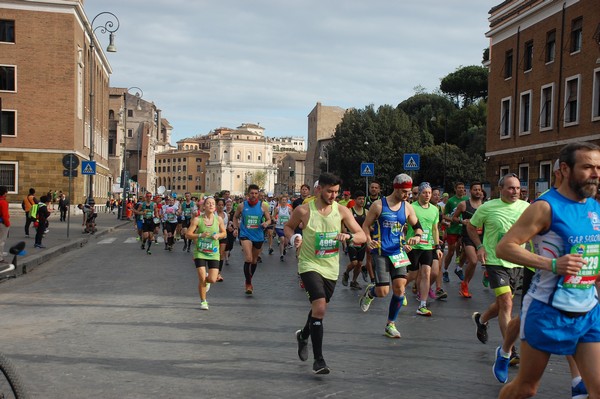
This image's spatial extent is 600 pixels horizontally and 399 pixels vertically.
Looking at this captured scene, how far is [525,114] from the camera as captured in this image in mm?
36125

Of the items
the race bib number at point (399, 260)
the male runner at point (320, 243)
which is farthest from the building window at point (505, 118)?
the male runner at point (320, 243)

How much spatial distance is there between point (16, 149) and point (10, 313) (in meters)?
39.5

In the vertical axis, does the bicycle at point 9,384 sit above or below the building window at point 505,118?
below

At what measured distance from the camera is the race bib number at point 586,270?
3.91m

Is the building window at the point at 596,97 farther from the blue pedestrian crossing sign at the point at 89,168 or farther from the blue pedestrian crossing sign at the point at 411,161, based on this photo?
the blue pedestrian crossing sign at the point at 89,168

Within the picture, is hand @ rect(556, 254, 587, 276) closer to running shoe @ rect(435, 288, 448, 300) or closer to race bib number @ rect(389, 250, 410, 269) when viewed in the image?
race bib number @ rect(389, 250, 410, 269)

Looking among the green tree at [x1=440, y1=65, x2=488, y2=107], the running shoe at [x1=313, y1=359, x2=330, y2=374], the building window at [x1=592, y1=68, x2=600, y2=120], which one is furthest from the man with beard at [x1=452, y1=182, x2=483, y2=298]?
the green tree at [x1=440, y1=65, x2=488, y2=107]

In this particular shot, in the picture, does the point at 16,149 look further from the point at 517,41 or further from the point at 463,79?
the point at 463,79

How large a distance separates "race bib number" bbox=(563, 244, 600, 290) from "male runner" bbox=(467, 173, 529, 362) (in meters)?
3.18

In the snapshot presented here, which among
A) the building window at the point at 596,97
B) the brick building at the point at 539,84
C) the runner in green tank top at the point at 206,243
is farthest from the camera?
the brick building at the point at 539,84

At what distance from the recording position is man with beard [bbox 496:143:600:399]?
385 centimetres

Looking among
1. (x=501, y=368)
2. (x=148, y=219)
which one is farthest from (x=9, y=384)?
(x=148, y=219)

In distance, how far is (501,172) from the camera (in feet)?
126

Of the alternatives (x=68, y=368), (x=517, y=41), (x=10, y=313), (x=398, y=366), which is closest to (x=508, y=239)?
(x=398, y=366)
